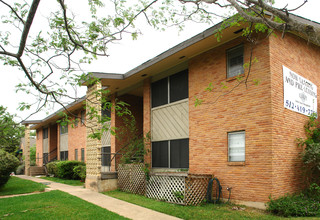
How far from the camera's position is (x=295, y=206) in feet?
26.8

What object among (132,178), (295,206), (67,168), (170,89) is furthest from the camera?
(67,168)

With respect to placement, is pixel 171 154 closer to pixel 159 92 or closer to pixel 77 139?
pixel 159 92

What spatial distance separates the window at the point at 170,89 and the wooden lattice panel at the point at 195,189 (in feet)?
12.4

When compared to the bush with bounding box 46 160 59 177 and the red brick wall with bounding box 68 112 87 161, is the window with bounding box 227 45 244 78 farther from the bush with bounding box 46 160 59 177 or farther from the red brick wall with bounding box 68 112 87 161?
the bush with bounding box 46 160 59 177

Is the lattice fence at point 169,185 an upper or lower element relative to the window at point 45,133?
lower

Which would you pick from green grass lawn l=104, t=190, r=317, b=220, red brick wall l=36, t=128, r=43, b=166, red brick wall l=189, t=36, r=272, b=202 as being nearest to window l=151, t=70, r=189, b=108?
red brick wall l=189, t=36, r=272, b=202

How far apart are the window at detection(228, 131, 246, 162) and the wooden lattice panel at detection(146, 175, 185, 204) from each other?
Answer: 1.88 metres

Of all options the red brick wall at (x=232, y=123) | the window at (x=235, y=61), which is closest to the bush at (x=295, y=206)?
the red brick wall at (x=232, y=123)

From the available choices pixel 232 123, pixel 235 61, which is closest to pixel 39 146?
pixel 232 123

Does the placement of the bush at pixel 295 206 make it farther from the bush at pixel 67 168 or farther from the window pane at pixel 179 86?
the bush at pixel 67 168

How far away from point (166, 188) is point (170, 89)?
470 cm

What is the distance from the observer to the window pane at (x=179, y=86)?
40.3 feet

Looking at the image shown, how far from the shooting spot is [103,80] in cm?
1440

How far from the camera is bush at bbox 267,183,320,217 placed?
7.99 meters
